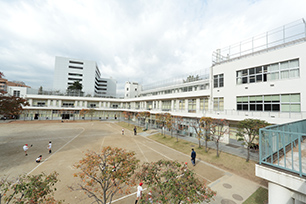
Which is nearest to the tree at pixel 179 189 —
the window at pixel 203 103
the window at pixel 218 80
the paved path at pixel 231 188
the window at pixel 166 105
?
the paved path at pixel 231 188

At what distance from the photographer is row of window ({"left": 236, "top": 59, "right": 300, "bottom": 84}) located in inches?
531

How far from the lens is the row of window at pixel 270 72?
13.5m

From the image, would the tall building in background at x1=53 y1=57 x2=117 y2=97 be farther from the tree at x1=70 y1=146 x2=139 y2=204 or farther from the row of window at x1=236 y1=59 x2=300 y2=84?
the tree at x1=70 y1=146 x2=139 y2=204

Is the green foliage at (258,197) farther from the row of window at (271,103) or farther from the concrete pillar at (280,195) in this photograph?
the row of window at (271,103)

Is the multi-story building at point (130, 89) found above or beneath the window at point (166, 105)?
above

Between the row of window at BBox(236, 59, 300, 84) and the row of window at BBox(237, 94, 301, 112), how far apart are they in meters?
2.14

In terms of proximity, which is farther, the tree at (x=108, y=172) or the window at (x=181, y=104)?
→ the window at (x=181, y=104)

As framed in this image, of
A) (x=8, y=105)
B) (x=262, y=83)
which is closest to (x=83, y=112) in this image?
(x=8, y=105)

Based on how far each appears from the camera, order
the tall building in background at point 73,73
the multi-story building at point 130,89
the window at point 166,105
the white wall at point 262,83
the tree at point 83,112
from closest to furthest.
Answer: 1. the white wall at point 262,83
2. the window at point 166,105
3. the tree at point 83,112
4. the multi-story building at point 130,89
5. the tall building in background at point 73,73

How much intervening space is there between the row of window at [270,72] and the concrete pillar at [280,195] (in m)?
14.8

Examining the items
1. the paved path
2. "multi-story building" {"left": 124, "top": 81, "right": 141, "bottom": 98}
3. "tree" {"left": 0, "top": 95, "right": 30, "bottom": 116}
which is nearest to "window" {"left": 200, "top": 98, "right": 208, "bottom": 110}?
the paved path

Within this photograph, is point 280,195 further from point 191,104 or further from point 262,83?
point 191,104

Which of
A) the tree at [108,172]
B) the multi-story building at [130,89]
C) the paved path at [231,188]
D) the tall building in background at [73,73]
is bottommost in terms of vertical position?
the paved path at [231,188]

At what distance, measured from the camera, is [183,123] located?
25.2 m
